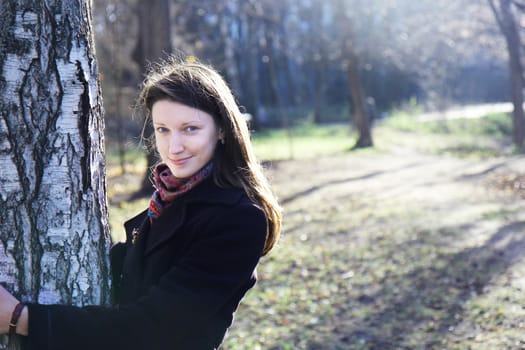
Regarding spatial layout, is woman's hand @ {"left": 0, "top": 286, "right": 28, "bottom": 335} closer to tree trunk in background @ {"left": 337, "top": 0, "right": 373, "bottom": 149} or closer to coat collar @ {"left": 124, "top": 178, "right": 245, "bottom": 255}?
coat collar @ {"left": 124, "top": 178, "right": 245, "bottom": 255}

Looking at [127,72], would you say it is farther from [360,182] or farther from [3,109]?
[3,109]

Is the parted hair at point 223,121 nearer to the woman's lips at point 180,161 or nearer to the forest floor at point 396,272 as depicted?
the woman's lips at point 180,161

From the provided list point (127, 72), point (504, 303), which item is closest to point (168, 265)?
point (504, 303)

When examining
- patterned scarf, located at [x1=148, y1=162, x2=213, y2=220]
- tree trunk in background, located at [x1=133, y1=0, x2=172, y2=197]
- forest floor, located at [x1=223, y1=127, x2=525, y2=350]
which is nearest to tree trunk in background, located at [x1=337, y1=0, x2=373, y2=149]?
forest floor, located at [x1=223, y1=127, x2=525, y2=350]

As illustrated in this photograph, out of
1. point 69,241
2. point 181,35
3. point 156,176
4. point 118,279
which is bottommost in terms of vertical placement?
point 118,279

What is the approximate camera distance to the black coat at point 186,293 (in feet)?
6.08

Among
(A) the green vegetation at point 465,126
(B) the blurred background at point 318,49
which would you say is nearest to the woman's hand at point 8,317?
(B) the blurred background at point 318,49

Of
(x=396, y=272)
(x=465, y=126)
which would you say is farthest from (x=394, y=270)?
(x=465, y=126)

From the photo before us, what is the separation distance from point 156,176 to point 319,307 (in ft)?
13.0

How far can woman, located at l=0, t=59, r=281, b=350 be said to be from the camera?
186cm

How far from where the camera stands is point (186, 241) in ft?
6.51

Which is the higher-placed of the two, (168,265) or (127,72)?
(127,72)

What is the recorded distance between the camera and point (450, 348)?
4609 millimetres

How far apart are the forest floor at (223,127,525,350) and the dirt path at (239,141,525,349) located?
0.01 meters
